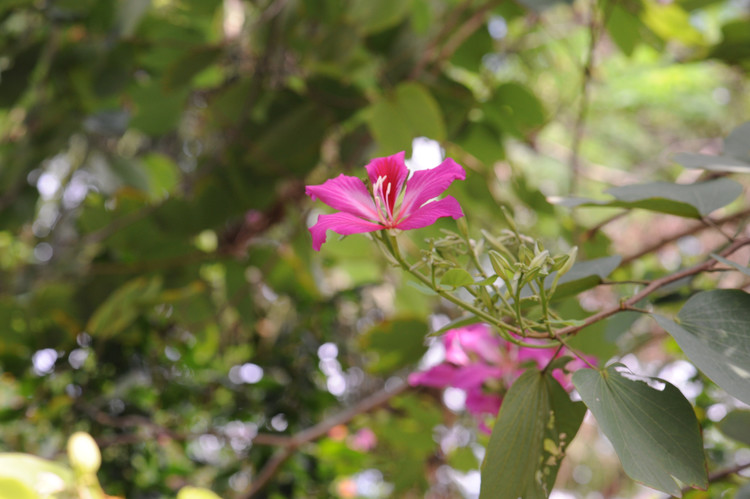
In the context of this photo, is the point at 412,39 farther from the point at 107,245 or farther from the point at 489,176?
the point at 107,245

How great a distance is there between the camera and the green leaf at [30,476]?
0.31 m

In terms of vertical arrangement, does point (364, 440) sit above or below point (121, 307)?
below

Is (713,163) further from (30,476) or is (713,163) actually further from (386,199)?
(30,476)

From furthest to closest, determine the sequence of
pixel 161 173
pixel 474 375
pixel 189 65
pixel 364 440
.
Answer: pixel 364 440 → pixel 161 173 → pixel 189 65 → pixel 474 375

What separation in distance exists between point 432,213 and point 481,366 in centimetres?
26

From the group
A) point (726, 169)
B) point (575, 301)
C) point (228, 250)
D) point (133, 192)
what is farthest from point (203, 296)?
point (726, 169)

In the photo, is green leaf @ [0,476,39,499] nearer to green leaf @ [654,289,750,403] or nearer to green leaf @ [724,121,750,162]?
green leaf @ [654,289,750,403]

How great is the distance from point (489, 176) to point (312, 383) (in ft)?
1.31

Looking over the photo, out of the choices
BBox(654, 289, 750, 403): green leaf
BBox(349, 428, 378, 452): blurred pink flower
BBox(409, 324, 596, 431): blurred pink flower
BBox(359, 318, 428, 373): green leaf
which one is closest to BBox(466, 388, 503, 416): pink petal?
BBox(409, 324, 596, 431): blurred pink flower

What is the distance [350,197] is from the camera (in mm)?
257

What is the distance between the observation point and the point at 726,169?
1.02 feet

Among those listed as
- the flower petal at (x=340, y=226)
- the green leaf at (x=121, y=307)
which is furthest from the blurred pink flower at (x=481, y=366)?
the green leaf at (x=121, y=307)

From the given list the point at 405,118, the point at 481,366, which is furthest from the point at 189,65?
the point at 481,366

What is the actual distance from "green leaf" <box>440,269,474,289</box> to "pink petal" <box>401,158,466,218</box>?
1.3 inches
